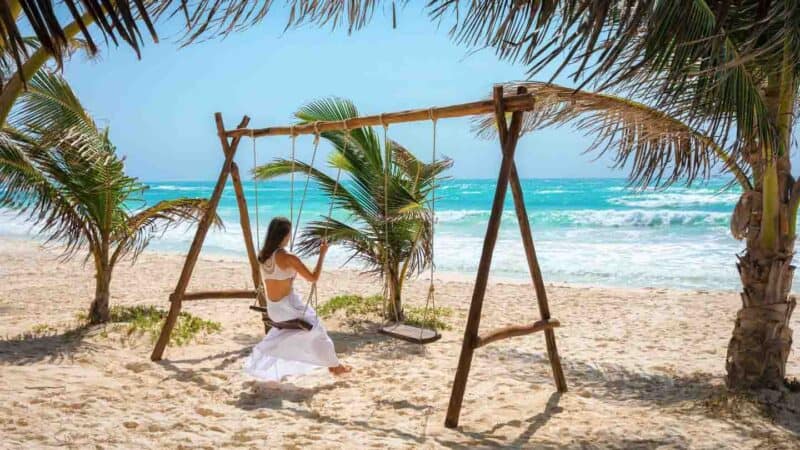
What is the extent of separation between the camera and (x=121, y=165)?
6812mm

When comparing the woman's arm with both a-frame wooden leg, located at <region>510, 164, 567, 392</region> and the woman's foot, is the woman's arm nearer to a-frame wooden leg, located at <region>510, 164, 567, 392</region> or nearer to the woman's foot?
the woman's foot

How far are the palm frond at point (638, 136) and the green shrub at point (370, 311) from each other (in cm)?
328

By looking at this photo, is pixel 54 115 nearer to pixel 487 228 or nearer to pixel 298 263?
pixel 298 263

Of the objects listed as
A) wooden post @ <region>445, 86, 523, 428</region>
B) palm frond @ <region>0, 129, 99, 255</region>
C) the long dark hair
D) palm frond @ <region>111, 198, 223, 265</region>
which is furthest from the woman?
palm frond @ <region>0, 129, 99, 255</region>

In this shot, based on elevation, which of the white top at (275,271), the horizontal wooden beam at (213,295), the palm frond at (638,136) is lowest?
the horizontal wooden beam at (213,295)

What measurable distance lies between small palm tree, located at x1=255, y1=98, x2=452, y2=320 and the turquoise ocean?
2.57ft

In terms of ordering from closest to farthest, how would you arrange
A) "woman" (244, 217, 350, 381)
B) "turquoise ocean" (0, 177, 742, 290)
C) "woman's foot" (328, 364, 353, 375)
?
"woman" (244, 217, 350, 381), "woman's foot" (328, 364, 353, 375), "turquoise ocean" (0, 177, 742, 290)

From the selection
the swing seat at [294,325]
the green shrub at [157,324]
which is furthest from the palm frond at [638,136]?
the green shrub at [157,324]

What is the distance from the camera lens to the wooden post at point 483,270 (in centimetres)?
427

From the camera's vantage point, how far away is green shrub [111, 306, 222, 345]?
6684 millimetres

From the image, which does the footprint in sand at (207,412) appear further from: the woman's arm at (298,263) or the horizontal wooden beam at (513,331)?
the horizontal wooden beam at (513,331)

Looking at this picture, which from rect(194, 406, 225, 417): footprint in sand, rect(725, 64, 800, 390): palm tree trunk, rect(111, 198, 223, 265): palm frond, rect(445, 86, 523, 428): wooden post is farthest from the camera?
rect(111, 198, 223, 265): palm frond

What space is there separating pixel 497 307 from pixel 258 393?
5.21 m

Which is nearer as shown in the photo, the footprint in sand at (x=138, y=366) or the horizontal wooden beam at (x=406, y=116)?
the horizontal wooden beam at (x=406, y=116)
